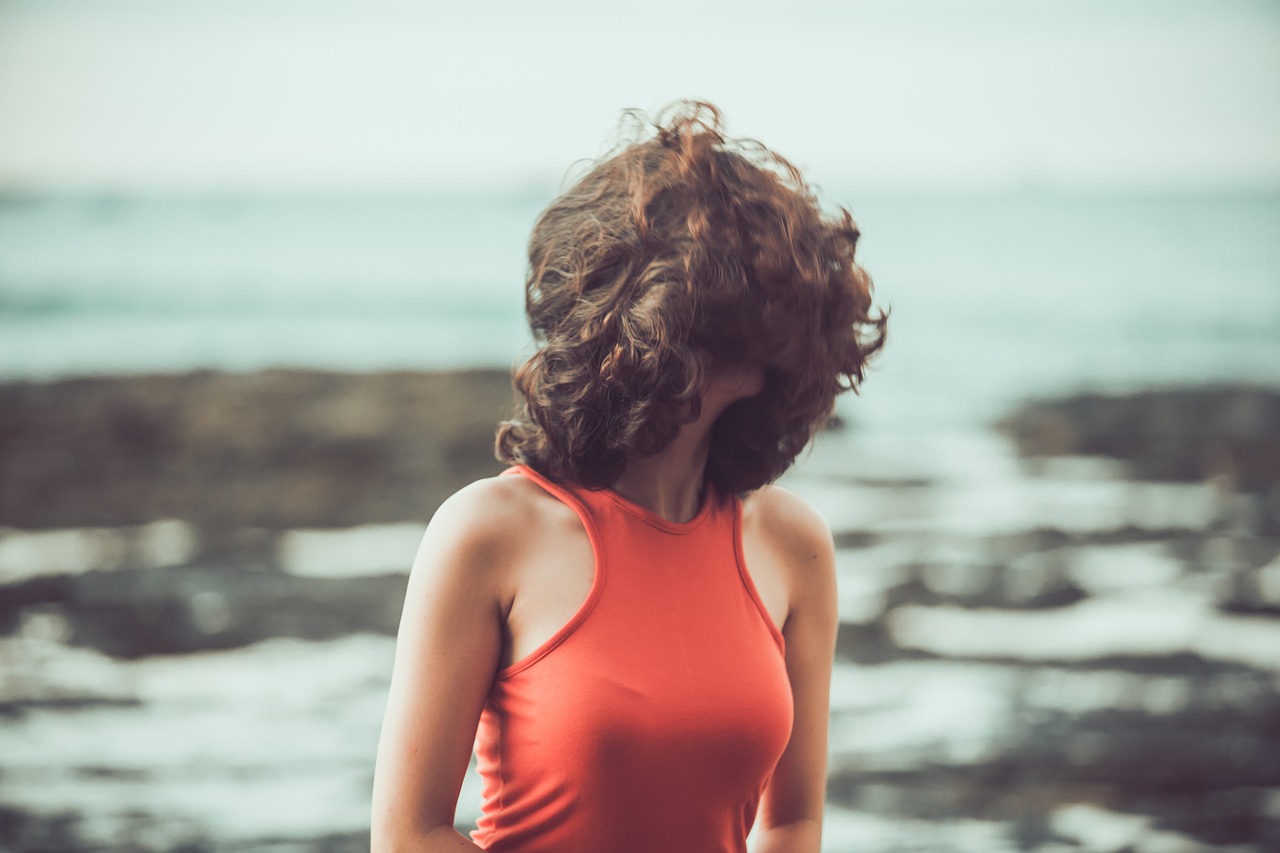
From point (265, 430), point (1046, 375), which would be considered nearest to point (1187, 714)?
point (265, 430)

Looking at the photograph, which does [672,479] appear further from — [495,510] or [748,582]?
[495,510]

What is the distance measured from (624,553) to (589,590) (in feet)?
0.29

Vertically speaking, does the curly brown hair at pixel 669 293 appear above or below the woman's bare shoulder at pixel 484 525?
above

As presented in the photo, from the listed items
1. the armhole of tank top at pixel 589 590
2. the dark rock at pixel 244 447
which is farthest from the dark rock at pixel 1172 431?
the armhole of tank top at pixel 589 590

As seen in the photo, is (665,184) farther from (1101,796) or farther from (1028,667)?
(1028,667)

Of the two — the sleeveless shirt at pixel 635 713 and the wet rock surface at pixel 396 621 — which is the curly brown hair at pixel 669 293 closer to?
the sleeveless shirt at pixel 635 713

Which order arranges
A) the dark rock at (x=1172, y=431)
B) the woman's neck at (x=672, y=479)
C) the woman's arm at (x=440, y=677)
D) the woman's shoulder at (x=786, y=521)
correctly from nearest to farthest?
1. the woman's arm at (x=440, y=677)
2. the woman's neck at (x=672, y=479)
3. the woman's shoulder at (x=786, y=521)
4. the dark rock at (x=1172, y=431)

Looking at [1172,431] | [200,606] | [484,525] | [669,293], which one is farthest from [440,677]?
[1172,431]

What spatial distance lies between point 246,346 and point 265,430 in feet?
24.3

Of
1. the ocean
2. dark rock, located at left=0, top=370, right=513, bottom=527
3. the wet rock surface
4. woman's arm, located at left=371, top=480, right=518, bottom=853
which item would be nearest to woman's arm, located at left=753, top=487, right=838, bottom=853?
the ocean

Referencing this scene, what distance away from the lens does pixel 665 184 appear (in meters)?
1.68

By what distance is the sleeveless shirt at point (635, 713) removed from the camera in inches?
65.0

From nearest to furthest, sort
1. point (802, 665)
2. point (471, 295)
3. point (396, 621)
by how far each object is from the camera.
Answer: point (802, 665)
point (396, 621)
point (471, 295)

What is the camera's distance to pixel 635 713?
1646mm
